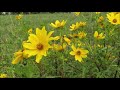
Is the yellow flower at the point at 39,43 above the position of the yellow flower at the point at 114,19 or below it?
below

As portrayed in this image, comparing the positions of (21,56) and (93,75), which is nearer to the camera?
(21,56)

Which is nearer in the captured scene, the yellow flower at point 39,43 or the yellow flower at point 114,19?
the yellow flower at point 39,43

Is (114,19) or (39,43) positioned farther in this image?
(114,19)

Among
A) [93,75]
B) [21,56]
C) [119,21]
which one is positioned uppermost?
[119,21]

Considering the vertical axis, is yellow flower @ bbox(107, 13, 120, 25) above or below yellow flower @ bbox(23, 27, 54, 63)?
above

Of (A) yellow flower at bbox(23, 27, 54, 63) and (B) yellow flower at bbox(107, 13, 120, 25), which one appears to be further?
(B) yellow flower at bbox(107, 13, 120, 25)
